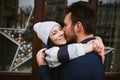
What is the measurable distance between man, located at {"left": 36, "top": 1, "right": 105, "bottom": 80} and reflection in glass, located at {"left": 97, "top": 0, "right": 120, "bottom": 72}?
310cm

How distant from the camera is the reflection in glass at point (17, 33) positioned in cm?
451

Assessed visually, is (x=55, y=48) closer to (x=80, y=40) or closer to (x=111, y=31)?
(x=80, y=40)

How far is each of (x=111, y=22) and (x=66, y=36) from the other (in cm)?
→ 326

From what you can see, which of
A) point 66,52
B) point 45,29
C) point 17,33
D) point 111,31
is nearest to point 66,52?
point 66,52

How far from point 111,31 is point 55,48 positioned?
336cm

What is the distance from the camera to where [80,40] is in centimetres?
160

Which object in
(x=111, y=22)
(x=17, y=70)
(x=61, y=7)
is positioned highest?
(x=61, y=7)

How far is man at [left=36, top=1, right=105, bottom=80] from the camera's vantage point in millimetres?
1519

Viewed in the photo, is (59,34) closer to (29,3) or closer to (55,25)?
(55,25)

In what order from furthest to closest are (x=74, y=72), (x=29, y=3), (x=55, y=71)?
(x=29, y=3) → (x=55, y=71) → (x=74, y=72)

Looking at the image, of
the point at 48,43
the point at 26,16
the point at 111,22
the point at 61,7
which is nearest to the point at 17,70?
the point at 26,16

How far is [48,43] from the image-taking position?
1.72 metres

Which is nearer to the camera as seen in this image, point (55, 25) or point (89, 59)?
point (89, 59)

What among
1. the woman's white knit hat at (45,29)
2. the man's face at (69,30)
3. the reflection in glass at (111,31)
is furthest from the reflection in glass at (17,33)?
the man's face at (69,30)
